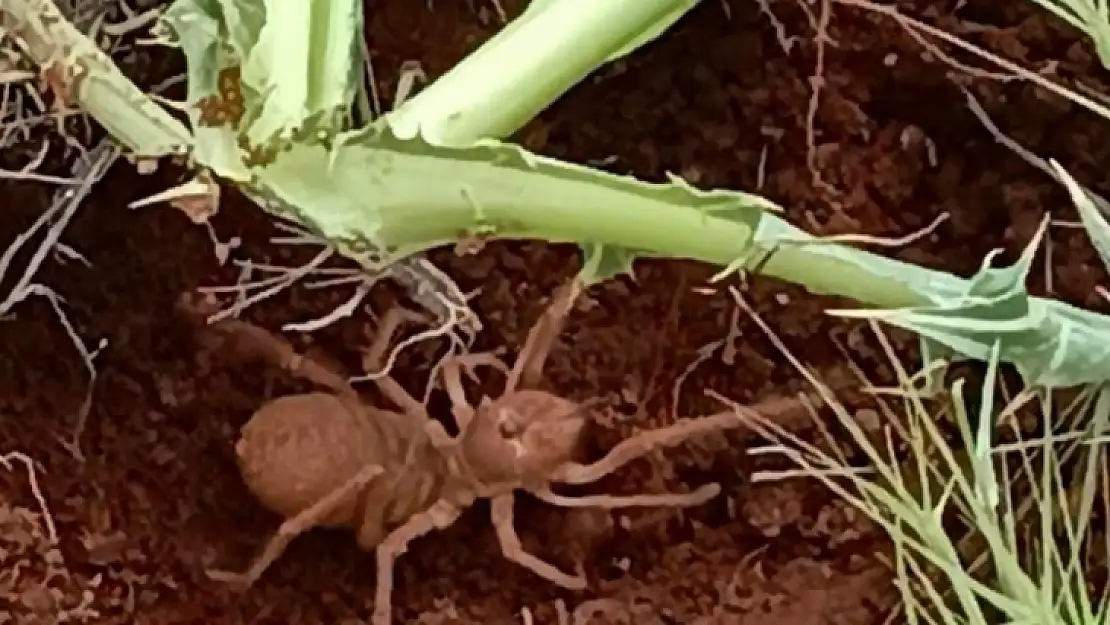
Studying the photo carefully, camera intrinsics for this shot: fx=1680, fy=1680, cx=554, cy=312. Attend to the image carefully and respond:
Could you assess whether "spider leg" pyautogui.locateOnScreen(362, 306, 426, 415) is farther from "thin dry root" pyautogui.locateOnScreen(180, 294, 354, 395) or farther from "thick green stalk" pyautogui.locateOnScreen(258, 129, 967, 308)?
"thick green stalk" pyautogui.locateOnScreen(258, 129, 967, 308)

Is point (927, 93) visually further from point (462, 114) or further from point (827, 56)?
point (462, 114)

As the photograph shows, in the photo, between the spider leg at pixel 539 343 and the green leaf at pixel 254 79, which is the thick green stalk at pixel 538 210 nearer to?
the green leaf at pixel 254 79

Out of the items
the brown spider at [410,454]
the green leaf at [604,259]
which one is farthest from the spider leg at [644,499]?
the green leaf at [604,259]

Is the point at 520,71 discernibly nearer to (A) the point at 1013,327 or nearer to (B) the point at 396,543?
(A) the point at 1013,327

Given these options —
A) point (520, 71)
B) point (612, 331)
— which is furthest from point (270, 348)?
point (520, 71)

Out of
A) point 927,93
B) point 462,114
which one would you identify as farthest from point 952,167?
point 462,114

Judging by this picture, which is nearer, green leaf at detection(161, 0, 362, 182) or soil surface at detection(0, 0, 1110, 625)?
green leaf at detection(161, 0, 362, 182)

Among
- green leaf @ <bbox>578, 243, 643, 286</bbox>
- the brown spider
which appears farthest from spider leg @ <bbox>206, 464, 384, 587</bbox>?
green leaf @ <bbox>578, 243, 643, 286</bbox>
